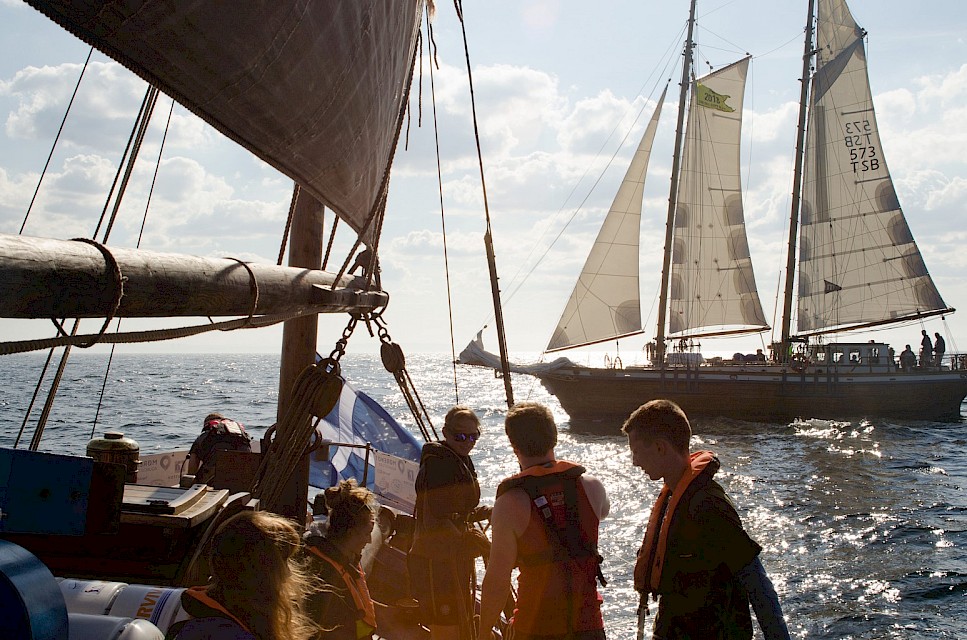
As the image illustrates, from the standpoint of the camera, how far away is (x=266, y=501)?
4500 mm

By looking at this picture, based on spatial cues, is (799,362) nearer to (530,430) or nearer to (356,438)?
(356,438)

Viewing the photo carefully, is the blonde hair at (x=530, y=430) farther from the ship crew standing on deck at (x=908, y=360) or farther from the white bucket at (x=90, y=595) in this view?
the ship crew standing on deck at (x=908, y=360)

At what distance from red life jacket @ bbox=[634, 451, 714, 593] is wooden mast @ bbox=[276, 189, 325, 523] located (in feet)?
9.29

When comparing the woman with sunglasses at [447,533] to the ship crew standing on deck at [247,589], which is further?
the woman with sunglasses at [447,533]

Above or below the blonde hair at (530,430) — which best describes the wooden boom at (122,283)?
above

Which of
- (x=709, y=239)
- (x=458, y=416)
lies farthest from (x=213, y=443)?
(x=709, y=239)

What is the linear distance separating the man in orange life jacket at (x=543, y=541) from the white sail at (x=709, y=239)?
36.6 meters

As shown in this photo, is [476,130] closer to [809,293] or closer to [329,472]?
[329,472]

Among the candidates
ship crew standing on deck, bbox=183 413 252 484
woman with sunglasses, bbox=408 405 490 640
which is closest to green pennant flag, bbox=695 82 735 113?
ship crew standing on deck, bbox=183 413 252 484

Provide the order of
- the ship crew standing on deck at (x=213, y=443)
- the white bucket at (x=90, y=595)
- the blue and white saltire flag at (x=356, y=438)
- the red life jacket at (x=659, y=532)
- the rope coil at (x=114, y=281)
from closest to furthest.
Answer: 1. the rope coil at (x=114, y=281)
2. the white bucket at (x=90, y=595)
3. the red life jacket at (x=659, y=532)
4. the ship crew standing on deck at (x=213, y=443)
5. the blue and white saltire flag at (x=356, y=438)

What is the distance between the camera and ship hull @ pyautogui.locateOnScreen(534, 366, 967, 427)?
3562 cm

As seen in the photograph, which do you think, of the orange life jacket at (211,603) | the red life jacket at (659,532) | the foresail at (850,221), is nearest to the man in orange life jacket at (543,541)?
the red life jacket at (659,532)

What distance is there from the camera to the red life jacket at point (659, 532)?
2.92m

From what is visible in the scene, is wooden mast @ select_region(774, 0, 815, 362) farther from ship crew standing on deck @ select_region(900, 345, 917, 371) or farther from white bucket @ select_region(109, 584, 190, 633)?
white bucket @ select_region(109, 584, 190, 633)
